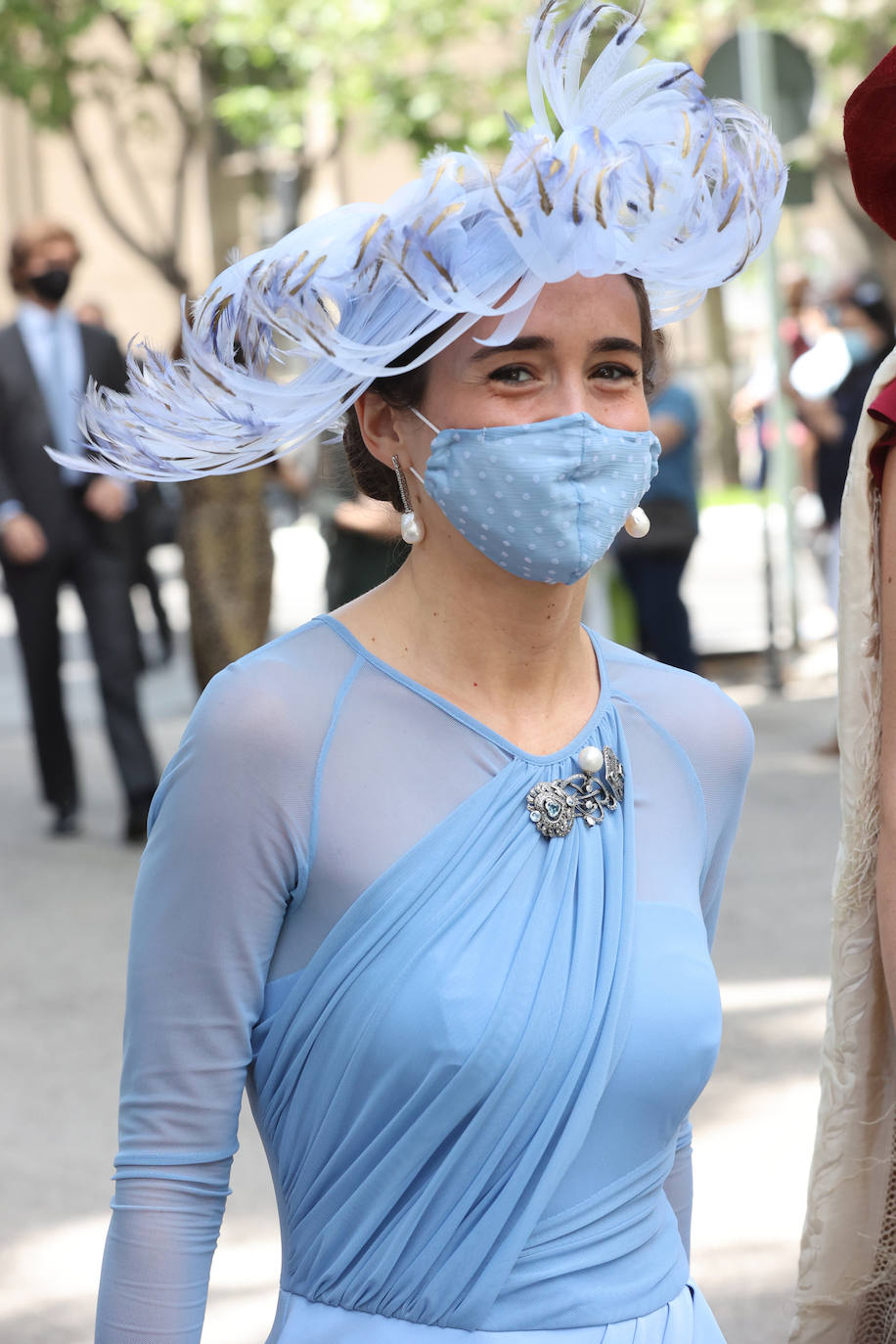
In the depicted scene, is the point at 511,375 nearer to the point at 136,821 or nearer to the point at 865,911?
the point at 865,911

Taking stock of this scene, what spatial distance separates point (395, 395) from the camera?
2035 millimetres

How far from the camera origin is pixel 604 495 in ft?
6.60

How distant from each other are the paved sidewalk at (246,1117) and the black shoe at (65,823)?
75mm

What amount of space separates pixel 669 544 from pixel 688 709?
→ 21.4 ft

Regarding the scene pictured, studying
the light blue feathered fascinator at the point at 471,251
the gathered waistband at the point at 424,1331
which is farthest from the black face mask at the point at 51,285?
the gathered waistband at the point at 424,1331

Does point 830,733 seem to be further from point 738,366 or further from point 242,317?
point 738,366

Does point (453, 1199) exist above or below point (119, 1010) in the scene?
above

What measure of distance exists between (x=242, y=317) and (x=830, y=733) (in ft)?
23.9

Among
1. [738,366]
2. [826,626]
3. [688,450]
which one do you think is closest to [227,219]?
[738,366]

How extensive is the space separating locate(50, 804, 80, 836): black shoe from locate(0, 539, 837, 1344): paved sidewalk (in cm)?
8

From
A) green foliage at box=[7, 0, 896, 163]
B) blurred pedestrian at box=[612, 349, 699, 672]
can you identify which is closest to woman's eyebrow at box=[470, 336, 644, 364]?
blurred pedestrian at box=[612, 349, 699, 672]

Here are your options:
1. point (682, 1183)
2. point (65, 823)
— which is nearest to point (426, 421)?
point (682, 1183)

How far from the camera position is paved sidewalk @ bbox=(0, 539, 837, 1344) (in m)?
3.79

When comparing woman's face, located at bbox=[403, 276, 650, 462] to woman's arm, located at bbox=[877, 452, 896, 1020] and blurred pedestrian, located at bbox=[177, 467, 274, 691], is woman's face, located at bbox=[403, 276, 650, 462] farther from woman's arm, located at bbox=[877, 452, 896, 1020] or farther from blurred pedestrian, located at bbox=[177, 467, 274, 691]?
blurred pedestrian, located at bbox=[177, 467, 274, 691]
